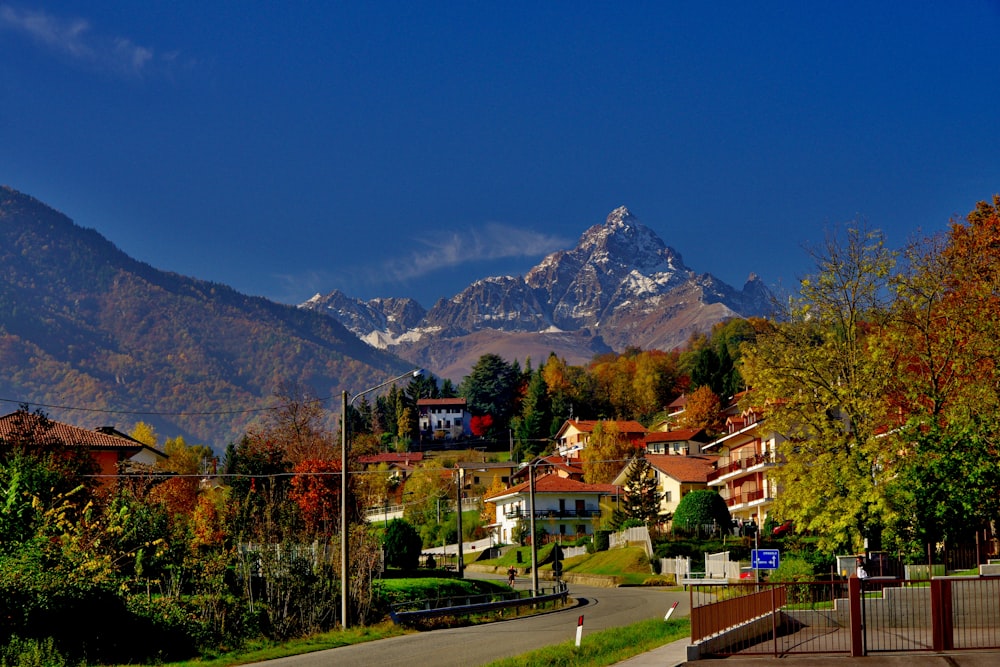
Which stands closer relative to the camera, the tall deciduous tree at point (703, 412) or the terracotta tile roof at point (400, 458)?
the tall deciduous tree at point (703, 412)

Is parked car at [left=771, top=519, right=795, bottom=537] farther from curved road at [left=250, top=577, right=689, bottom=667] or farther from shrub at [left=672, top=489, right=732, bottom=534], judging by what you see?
curved road at [left=250, top=577, right=689, bottom=667]

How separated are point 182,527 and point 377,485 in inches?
2995

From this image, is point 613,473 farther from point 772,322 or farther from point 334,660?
point 334,660

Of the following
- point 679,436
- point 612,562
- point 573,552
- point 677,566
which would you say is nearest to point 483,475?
point 679,436

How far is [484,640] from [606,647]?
5349 mm

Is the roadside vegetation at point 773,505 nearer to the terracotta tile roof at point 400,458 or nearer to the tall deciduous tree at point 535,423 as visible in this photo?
the terracotta tile roof at point 400,458

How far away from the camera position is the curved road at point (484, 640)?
31.3 m

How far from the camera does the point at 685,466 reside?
10425 centimetres

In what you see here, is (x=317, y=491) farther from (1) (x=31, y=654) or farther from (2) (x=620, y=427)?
(2) (x=620, y=427)

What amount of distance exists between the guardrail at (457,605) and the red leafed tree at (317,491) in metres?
14.4

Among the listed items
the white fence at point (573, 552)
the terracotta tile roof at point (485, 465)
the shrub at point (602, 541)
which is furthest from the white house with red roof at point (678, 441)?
the shrub at point (602, 541)

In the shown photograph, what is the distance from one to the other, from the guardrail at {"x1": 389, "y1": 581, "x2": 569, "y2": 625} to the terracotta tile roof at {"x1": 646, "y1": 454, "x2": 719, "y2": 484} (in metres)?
47.7

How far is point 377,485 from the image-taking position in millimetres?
122250

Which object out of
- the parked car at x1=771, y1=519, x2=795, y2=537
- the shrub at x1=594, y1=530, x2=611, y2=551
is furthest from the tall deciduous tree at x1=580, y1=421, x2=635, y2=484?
the parked car at x1=771, y1=519, x2=795, y2=537
